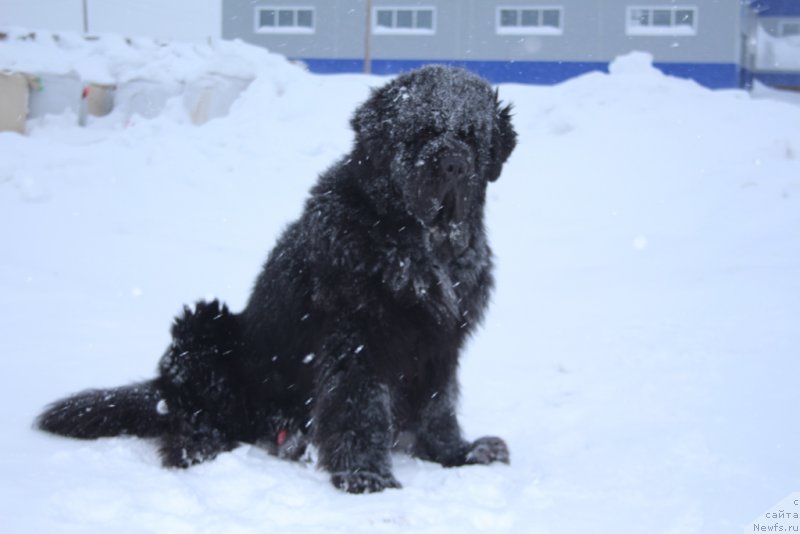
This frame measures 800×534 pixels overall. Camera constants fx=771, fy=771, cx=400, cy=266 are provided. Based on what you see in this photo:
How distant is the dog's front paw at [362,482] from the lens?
9.61 ft

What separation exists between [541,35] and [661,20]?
11.3 ft

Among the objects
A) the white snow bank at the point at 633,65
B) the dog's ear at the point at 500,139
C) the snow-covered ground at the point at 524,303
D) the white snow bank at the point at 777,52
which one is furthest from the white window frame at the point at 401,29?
the dog's ear at the point at 500,139

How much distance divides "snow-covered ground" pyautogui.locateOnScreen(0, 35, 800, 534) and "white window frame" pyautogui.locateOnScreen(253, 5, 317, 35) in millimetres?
11211

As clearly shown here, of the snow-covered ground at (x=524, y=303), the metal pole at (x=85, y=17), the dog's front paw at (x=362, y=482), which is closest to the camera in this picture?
the snow-covered ground at (x=524, y=303)

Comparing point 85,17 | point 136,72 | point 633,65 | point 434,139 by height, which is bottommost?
point 434,139

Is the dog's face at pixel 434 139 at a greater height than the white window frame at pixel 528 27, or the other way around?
the white window frame at pixel 528 27

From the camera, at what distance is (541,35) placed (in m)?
21.9

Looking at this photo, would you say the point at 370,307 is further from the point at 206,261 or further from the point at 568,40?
the point at 568,40

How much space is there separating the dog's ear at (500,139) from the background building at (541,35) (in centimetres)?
1823

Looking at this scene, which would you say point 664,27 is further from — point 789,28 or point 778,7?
point 789,28

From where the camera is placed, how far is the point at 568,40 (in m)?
21.9

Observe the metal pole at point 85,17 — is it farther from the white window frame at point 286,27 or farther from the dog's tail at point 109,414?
the dog's tail at point 109,414

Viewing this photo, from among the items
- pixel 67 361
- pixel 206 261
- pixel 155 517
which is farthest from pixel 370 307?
pixel 206 261

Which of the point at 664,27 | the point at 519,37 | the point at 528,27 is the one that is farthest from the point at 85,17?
the point at 664,27
